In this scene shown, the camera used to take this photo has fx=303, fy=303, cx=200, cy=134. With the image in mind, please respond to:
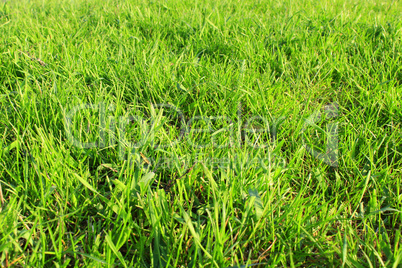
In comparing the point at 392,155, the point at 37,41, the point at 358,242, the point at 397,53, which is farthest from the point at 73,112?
the point at 397,53

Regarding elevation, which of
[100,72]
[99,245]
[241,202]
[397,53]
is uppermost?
[397,53]

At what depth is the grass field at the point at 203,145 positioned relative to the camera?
3.29 ft

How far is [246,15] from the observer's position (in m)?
2.59

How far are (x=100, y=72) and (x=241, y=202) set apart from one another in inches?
46.0

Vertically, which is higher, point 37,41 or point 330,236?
point 37,41

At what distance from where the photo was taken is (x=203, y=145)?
4.48 feet

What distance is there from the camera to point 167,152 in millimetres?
1250

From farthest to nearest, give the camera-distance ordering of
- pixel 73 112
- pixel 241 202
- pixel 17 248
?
pixel 73 112 < pixel 241 202 < pixel 17 248

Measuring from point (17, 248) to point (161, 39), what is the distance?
178cm

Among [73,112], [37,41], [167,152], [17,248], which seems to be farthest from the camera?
[37,41]

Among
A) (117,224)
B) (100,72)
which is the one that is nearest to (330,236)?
(117,224)

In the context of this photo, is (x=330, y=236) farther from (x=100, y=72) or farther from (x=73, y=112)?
(x=100, y=72)

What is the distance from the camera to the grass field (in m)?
1.00

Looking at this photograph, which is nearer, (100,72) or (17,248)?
(17,248)
